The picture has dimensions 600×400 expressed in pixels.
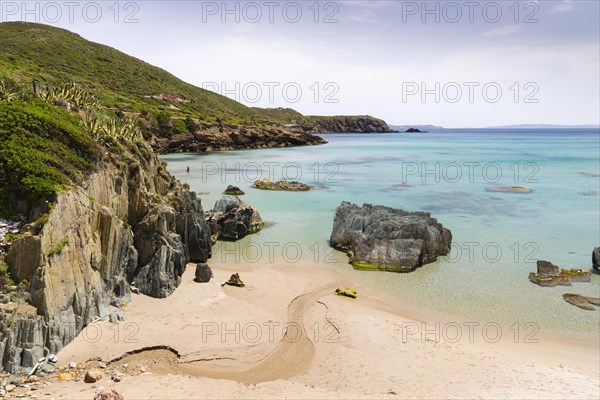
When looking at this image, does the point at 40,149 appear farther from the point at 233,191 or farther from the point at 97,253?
the point at 233,191

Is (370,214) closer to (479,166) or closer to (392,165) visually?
(392,165)

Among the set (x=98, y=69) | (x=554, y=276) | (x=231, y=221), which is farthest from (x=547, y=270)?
(x=98, y=69)

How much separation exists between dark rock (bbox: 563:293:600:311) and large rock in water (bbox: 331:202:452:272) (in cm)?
657

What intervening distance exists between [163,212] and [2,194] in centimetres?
591

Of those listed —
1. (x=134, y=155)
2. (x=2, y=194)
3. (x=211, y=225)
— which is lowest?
(x=211, y=225)

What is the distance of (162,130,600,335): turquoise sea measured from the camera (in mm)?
18031

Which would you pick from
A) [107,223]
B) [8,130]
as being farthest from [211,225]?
[8,130]

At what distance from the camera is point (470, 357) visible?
13180 millimetres

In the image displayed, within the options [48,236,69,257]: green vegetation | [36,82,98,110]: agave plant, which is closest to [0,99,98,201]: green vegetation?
[36,82,98,110]: agave plant

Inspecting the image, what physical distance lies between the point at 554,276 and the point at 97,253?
65.6 feet

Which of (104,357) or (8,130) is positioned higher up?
(8,130)

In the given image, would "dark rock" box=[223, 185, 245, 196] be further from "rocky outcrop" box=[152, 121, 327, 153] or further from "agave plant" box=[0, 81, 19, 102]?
"rocky outcrop" box=[152, 121, 327, 153]

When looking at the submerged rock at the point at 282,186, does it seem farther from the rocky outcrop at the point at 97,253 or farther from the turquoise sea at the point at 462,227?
the rocky outcrop at the point at 97,253

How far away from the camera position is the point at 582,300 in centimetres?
1783
